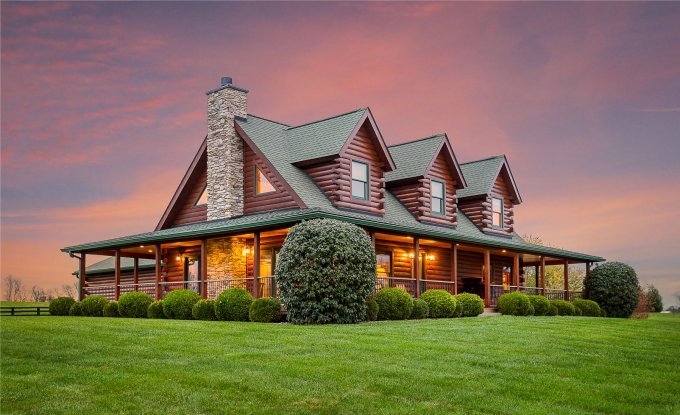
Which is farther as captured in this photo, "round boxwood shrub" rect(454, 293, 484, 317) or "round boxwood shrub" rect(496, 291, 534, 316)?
"round boxwood shrub" rect(496, 291, 534, 316)

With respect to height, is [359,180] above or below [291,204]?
above

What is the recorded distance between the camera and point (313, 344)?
1434 centimetres

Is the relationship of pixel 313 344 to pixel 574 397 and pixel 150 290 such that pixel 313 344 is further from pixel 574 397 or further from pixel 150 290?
pixel 150 290

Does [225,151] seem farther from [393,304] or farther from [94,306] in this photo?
[393,304]

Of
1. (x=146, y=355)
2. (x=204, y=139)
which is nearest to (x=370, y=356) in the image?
(x=146, y=355)

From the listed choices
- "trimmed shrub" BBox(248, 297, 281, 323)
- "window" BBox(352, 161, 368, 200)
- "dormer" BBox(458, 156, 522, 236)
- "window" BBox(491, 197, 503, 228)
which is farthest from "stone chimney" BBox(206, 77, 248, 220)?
"window" BBox(491, 197, 503, 228)

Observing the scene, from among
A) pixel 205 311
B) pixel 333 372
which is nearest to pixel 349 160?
→ pixel 205 311

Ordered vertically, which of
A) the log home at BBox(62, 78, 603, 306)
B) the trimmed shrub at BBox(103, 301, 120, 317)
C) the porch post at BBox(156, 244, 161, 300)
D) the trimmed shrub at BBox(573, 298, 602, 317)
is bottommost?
the trimmed shrub at BBox(573, 298, 602, 317)

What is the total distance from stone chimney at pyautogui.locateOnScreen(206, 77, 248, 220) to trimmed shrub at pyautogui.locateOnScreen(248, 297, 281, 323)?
6440 mm

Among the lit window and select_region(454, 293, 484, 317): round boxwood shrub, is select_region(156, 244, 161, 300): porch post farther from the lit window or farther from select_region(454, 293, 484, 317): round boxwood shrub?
select_region(454, 293, 484, 317): round boxwood shrub

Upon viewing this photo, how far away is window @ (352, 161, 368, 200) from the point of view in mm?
27781

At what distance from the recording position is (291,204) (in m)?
25.8

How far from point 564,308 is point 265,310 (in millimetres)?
16043

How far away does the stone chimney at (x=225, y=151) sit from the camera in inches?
1091
